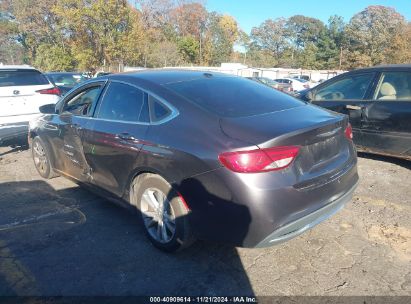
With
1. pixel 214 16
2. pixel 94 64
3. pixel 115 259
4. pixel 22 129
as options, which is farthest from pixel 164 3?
pixel 115 259

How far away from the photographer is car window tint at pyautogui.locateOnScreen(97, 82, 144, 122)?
11.5ft

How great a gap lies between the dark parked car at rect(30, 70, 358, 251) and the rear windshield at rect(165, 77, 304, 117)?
0.4 inches

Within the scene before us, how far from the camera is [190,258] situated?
3.20 m

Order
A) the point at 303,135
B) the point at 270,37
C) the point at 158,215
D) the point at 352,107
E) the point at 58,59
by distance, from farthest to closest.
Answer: the point at 270,37
the point at 58,59
the point at 352,107
the point at 158,215
the point at 303,135

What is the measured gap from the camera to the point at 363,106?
543 centimetres

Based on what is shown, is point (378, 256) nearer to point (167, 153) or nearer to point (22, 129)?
point (167, 153)

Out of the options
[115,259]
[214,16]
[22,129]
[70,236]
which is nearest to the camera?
[115,259]

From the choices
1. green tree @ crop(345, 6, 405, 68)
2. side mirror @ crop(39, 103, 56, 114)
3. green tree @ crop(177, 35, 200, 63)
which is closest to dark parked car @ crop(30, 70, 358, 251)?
side mirror @ crop(39, 103, 56, 114)

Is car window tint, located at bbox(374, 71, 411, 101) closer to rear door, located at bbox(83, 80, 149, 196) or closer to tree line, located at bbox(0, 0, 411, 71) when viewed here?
rear door, located at bbox(83, 80, 149, 196)

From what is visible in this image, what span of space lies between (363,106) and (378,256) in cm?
290

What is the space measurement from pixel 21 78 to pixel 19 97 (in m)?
0.46

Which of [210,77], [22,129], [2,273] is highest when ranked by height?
[210,77]

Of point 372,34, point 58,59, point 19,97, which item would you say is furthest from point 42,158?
point 372,34

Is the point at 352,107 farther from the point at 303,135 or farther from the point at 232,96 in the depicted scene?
the point at 303,135
